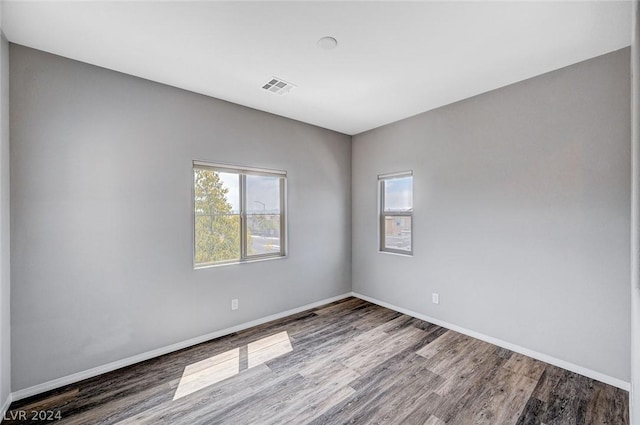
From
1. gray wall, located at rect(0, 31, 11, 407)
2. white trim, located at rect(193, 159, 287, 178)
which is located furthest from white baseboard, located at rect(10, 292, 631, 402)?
white trim, located at rect(193, 159, 287, 178)

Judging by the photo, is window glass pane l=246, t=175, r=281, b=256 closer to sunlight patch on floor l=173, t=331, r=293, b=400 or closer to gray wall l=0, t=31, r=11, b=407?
sunlight patch on floor l=173, t=331, r=293, b=400

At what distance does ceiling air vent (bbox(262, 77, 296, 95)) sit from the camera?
9.10 feet

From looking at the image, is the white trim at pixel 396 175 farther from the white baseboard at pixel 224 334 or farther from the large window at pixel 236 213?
the white baseboard at pixel 224 334

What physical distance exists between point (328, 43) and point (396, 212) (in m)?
2.52

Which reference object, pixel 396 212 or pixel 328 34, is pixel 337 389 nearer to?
pixel 396 212

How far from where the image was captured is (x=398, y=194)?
4.03 metres

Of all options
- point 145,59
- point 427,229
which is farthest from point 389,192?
point 145,59

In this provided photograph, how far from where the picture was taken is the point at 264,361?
8.77 ft

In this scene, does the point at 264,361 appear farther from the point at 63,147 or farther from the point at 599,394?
the point at 599,394

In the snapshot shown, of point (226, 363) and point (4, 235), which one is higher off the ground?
point (4, 235)

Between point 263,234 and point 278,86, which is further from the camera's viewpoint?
point 263,234

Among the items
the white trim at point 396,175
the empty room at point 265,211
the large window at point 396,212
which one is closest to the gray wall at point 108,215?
the empty room at point 265,211

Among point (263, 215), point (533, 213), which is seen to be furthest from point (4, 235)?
point (533, 213)

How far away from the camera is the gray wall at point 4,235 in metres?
1.95
